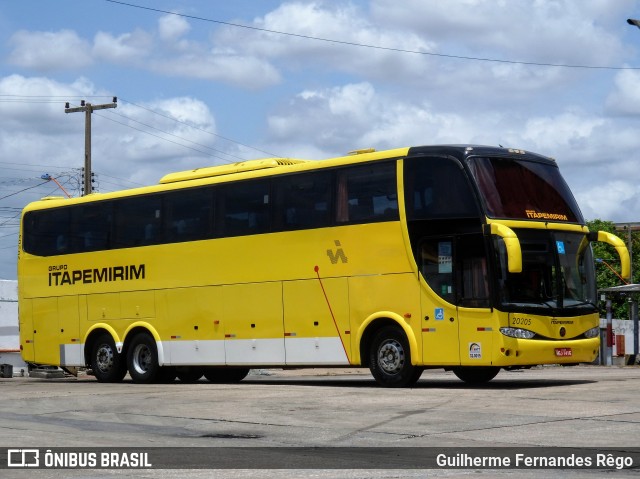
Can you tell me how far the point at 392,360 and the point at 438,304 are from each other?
1.45 meters

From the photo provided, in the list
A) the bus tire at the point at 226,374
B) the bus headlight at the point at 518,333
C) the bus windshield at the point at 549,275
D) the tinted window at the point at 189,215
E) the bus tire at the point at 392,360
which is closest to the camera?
the bus headlight at the point at 518,333

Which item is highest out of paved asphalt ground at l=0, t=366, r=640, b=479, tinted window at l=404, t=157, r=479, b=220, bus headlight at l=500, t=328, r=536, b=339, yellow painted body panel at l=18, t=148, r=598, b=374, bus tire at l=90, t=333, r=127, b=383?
tinted window at l=404, t=157, r=479, b=220

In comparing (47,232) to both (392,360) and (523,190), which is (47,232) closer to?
(392,360)

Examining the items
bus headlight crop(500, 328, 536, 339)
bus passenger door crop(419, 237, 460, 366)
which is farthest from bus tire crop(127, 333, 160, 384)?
bus headlight crop(500, 328, 536, 339)

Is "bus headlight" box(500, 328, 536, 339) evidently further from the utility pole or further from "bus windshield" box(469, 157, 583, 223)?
the utility pole

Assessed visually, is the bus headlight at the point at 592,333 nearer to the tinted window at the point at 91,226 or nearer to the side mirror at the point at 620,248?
the side mirror at the point at 620,248

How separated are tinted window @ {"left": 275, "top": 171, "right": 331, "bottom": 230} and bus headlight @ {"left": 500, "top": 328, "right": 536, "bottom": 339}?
403 cm

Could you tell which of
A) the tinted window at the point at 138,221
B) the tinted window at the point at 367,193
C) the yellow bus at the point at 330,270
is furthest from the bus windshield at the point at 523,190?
the tinted window at the point at 138,221

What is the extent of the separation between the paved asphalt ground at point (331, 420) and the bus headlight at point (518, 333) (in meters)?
0.84

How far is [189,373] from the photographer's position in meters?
26.3

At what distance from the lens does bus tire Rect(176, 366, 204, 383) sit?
2583 cm

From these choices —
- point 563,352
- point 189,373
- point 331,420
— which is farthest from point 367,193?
point 189,373

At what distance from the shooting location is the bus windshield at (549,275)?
19.6m

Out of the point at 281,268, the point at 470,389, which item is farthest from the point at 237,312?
the point at 470,389
